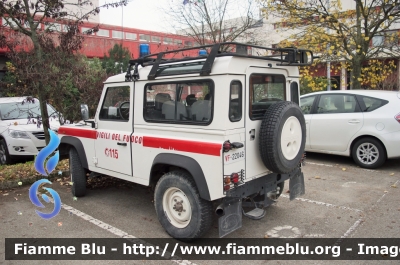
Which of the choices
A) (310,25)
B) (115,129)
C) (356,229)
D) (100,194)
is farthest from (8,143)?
(310,25)

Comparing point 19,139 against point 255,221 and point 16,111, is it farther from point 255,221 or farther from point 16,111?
point 255,221

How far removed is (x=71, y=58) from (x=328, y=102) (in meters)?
5.58

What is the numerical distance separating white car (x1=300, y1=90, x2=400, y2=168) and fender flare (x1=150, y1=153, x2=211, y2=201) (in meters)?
4.61

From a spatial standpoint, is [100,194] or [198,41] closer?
[100,194]

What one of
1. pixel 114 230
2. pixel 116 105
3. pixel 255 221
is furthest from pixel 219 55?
pixel 114 230

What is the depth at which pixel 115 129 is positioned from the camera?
4.71 m

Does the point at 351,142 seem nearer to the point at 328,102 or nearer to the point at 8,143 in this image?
the point at 328,102

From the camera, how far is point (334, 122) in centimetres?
714

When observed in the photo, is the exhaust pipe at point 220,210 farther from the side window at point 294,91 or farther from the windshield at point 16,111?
the windshield at point 16,111

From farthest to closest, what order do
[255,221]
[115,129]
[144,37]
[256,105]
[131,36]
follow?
[131,36] < [144,37] < [115,129] < [255,221] < [256,105]

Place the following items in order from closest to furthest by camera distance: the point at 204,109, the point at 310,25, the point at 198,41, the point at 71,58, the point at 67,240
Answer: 1. the point at 204,109
2. the point at 67,240
3. the point at 71,58
4. the point at 310,25
5. the point at 198,41

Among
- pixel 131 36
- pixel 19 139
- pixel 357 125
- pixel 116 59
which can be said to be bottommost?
pixel 19 139

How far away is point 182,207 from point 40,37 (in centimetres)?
471

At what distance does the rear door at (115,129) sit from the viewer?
4.50 metres
